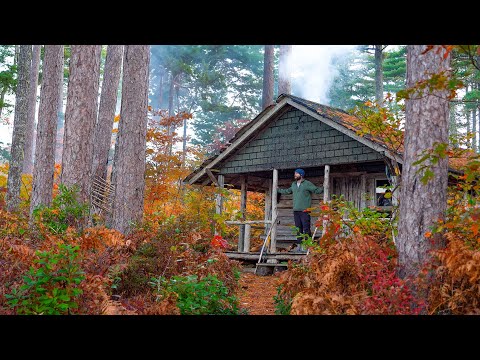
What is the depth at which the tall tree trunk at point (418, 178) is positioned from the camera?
22.3ft

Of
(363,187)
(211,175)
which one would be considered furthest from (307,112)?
(211,175)

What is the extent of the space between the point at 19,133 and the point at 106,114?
3.39 meters

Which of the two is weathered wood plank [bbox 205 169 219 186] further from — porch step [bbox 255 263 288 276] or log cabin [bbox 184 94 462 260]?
porch step [bbox 255 263 288 276]

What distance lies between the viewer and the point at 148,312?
5980 millimetres

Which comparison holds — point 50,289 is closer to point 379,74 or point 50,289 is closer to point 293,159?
point 293,159

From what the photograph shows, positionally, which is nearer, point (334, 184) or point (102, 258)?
point (102, 258)

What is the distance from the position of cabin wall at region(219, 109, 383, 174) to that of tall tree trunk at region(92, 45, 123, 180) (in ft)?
16.0

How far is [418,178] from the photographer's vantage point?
6902 millimetres

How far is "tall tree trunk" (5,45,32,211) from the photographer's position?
19.7 meters

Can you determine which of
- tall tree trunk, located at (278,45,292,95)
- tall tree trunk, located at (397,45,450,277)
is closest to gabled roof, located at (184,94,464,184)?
tall tree trunk, located at (397,45,450,277)

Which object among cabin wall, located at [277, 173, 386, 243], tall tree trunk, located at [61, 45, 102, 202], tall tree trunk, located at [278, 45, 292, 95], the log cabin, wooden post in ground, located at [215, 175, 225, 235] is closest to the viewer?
tall tree trunk, located at [61, 45, 102, 202]
